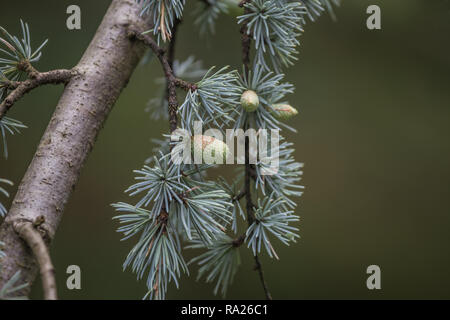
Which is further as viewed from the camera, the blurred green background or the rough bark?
the blurred green background

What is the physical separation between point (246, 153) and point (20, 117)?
0.74 m

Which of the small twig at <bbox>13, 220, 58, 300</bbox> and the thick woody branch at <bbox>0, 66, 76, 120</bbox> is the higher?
the thick woody branch at <bbox>0, 66, 76, 120</bbox>

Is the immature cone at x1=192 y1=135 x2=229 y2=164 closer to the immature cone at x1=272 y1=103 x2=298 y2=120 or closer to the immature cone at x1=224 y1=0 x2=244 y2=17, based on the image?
the immature cone at x1=272 y1=103 x2=298 y2=120

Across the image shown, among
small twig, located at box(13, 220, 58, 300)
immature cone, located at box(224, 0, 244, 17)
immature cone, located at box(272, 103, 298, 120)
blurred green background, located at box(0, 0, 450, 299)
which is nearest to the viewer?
small twig, located at box(13, 220, 58, 300)

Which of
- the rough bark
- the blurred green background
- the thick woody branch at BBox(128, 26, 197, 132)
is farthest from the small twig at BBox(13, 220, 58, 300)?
the blurred green background

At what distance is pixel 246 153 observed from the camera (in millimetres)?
350

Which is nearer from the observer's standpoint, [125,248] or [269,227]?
[269,227]

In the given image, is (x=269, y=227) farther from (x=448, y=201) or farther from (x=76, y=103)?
(x=448, y=201)

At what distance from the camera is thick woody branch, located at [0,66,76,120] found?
0.31 meters

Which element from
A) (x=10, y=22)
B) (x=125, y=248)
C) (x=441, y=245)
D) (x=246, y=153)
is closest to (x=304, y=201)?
(x=441, y=245)

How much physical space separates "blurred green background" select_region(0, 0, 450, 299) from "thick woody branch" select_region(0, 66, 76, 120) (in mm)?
586

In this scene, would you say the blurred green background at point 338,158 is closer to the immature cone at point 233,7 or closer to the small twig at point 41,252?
the immature cone at point 233,7

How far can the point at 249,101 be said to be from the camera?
0.33m

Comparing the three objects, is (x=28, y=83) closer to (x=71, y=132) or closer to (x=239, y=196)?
(x=71, y=132)
